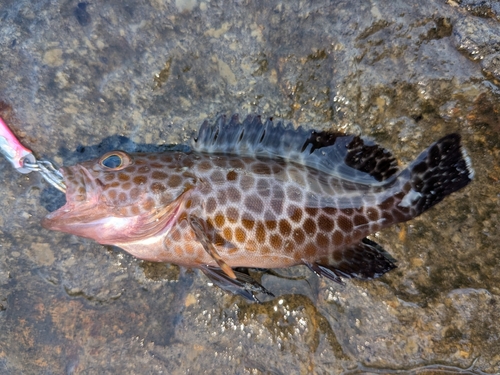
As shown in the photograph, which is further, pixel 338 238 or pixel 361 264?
pixel 361 264

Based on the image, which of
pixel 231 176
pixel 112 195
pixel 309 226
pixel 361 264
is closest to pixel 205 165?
pixel 231 176

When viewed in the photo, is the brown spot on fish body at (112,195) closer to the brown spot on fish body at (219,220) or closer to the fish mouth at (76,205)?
the fish mouth at (76,205)

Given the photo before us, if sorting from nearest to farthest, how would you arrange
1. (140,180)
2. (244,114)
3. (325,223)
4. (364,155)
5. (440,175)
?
1. (140,180)
2. (325,223)
3. (440,175)
4. (364,155)
5. (244,114)

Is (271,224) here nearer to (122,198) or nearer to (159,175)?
(159,175)

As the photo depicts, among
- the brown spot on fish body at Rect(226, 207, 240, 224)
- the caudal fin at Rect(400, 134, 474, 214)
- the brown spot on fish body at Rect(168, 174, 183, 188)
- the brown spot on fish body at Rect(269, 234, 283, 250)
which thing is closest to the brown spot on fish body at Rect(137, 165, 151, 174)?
the brown spot on fish body at Rect(168, 174, 183, 188)

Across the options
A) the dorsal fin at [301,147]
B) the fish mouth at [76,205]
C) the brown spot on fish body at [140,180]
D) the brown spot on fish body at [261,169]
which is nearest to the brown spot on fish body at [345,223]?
the dorsal fin at [301,147]

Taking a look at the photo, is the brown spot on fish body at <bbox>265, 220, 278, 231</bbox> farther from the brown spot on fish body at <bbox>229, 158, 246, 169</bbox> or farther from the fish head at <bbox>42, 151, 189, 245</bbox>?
the fish head at <bbox>42, 151, 189, 245</bbox>
